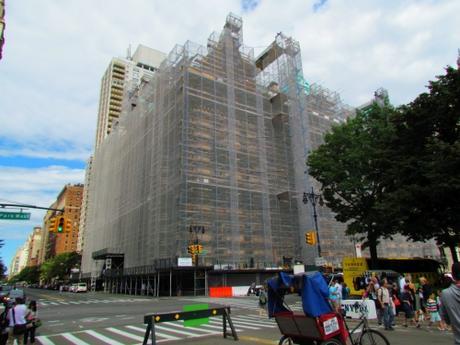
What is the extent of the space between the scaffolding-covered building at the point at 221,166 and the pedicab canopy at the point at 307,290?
27781 mm

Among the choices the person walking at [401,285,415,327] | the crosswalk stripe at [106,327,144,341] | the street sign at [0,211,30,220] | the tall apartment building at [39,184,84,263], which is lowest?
the crosswalk stripe at [106,327,144,341]

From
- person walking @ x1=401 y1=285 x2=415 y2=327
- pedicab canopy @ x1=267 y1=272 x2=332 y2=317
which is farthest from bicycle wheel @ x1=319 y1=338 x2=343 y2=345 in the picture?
person walking @ x1=401 y1=285 x2=415 y2=327

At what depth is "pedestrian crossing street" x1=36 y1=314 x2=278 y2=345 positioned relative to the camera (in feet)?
37.5

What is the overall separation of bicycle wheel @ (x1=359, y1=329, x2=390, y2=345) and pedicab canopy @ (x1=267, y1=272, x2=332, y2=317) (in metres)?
0.97

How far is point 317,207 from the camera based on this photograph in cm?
4503

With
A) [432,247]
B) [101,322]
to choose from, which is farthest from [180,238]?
[432,247]

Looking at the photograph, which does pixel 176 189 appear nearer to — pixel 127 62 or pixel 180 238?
pixel 180 238

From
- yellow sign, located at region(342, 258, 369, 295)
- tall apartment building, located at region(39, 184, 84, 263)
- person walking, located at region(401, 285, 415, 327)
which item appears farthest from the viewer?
tall apartment building, located at region(39, 184, 84, 263)

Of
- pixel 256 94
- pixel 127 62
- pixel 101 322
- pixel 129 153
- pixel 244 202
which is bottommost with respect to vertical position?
pixel 101 322

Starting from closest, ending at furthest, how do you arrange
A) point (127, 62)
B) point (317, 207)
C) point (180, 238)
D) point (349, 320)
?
point (349, 320) < point (180, 238) < point (317, 207) < point (127, 62)

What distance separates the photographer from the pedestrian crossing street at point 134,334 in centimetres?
1143

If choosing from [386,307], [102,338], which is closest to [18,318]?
[102,338]

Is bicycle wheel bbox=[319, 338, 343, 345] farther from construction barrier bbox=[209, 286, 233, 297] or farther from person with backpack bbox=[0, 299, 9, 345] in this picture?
construction barrier bbox=[209, 286, 233, 297]

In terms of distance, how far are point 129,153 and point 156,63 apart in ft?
309
